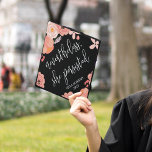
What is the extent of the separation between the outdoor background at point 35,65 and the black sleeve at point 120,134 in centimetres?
75

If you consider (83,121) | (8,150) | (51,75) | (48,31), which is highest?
(48,31)

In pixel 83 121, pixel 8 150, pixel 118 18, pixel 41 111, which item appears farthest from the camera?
pixel 118 18

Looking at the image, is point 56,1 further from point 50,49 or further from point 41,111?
point 50,49

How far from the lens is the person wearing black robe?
8.06 feet

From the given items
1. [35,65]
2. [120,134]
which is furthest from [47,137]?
[35,65]

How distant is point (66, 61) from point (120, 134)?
480 millimetres

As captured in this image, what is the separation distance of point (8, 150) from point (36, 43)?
114 feet

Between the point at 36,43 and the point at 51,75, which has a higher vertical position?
the point at 51,75

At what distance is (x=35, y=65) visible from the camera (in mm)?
37031

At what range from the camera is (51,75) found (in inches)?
103

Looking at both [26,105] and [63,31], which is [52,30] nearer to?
[63,31]

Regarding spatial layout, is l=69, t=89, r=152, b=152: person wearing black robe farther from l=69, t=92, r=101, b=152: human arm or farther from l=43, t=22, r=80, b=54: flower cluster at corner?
l=43, t=22, r=80, b=54: flower cluster at corner

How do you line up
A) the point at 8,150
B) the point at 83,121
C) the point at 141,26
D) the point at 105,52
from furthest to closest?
the point at 105,52 < the point at 141,26 < the point at 8,150 < the point at 83,121

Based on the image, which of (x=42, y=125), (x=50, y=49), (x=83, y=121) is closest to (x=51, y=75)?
(x=50, y=49)
